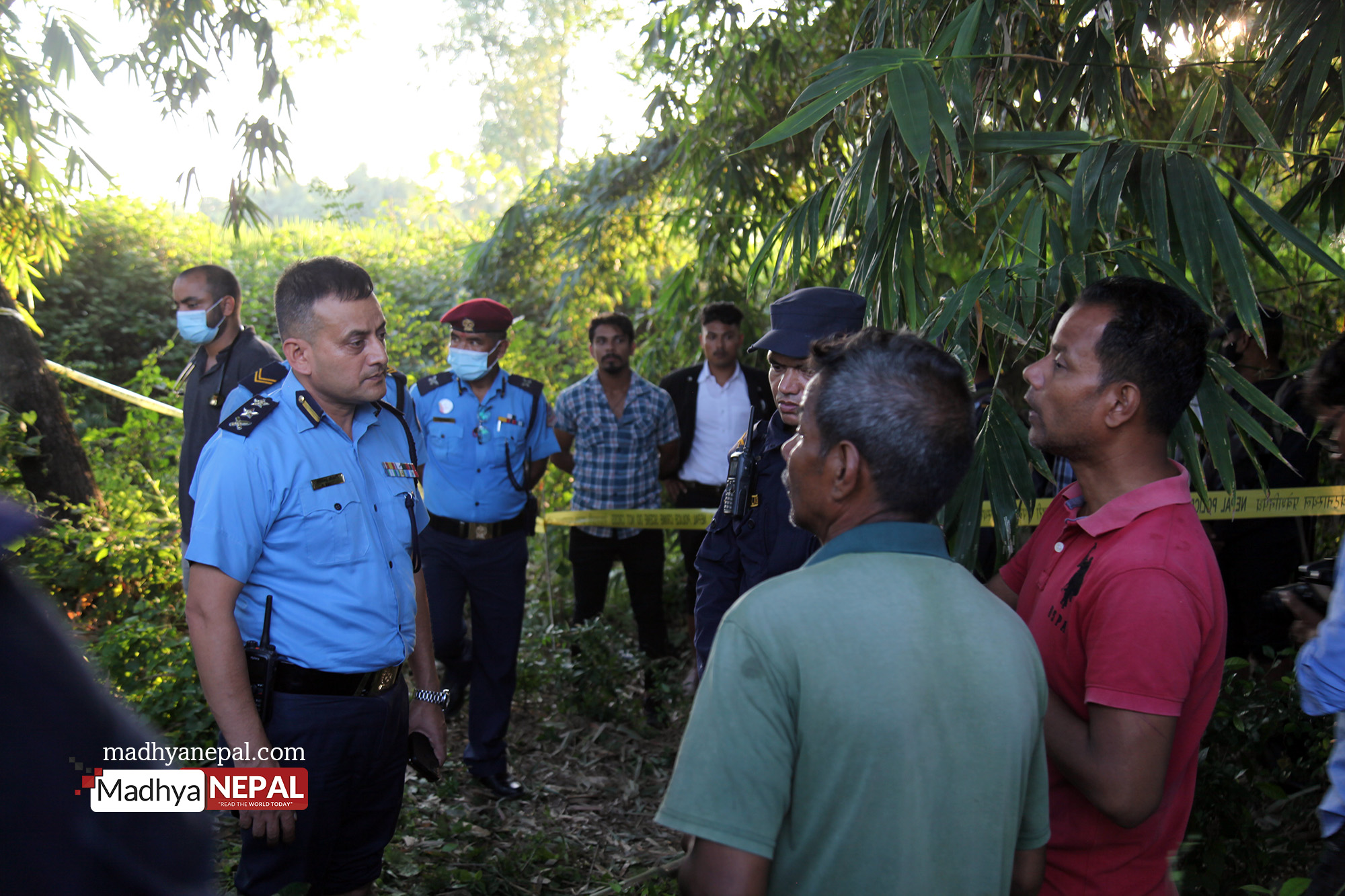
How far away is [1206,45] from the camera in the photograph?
3090 millimetres

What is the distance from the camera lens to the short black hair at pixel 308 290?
2240 millimetres

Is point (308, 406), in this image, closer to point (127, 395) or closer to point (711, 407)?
point (711, 407)

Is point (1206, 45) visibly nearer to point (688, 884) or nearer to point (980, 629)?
point (980, 629)

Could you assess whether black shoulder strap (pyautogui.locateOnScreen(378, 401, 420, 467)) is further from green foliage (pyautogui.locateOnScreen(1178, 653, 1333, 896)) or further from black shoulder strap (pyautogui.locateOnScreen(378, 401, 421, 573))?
green foliage (pyautogui.locateOnScreen(1178, 653, 1333, 896))

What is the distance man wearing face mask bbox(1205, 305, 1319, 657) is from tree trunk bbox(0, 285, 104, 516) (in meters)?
6.13

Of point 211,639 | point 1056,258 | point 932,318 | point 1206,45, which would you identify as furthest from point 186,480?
point 1206,45

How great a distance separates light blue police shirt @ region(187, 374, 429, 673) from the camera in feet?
6.64

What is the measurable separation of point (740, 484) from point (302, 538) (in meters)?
1.09

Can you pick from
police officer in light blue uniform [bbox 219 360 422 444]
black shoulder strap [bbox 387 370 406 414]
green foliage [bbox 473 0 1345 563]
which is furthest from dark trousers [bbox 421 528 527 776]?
green foliage [bbox 473 0 1345 563]

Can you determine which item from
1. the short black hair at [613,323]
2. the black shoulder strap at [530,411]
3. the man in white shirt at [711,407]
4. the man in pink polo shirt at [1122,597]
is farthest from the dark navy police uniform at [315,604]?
the man in white shirt at [711,407]

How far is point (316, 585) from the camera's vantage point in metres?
2.12

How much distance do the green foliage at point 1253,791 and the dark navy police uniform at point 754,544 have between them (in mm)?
1312

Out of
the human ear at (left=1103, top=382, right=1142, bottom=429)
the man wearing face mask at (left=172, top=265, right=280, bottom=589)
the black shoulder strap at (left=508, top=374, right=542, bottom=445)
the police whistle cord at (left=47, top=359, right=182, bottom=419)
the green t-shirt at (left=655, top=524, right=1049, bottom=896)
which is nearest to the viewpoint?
the green t-shirt at (left=655, top=524, right=1049, bottom=896)

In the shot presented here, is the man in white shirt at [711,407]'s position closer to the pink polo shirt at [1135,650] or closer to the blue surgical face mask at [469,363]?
the blue surgical face mask at [469,363]
